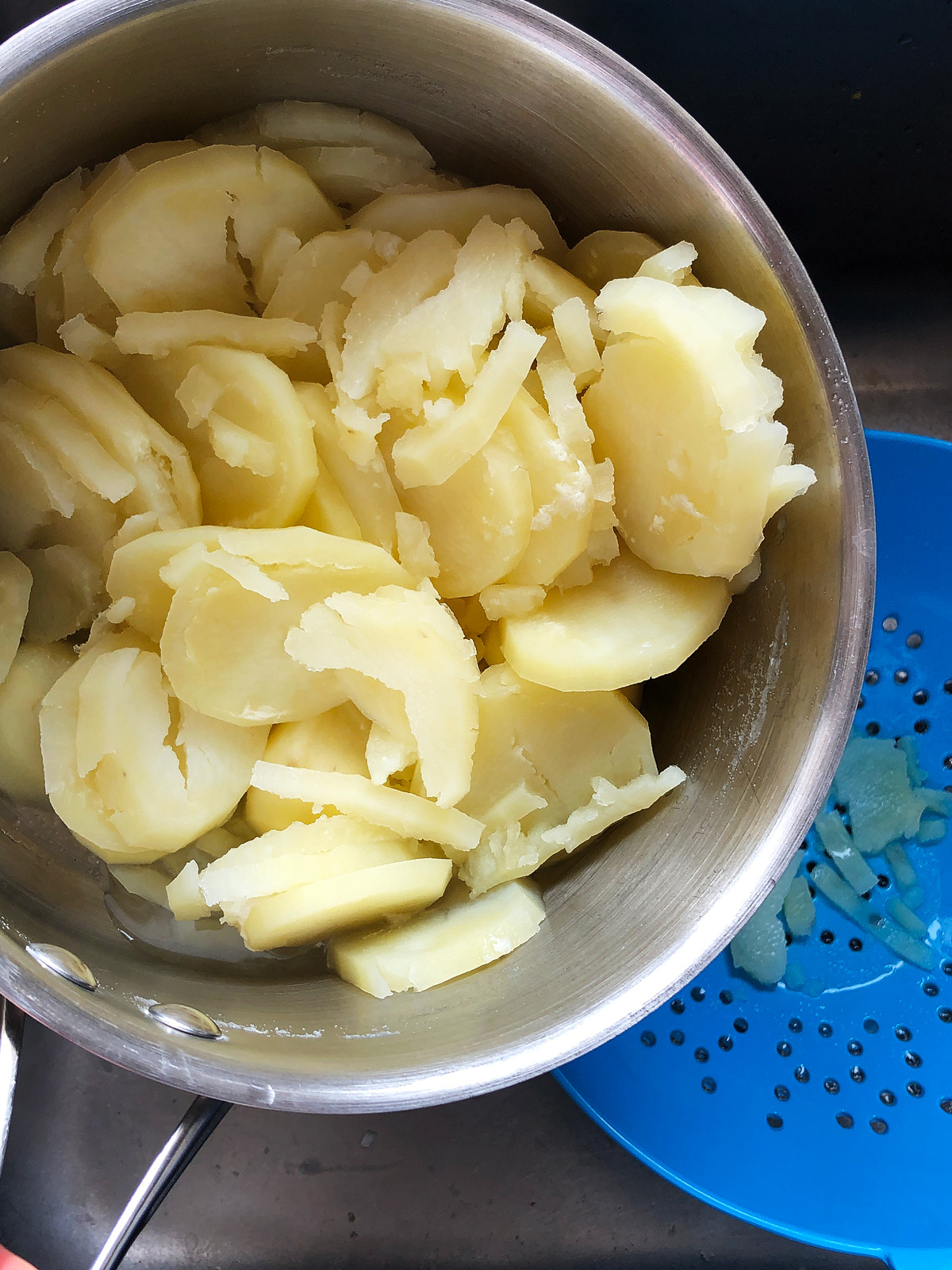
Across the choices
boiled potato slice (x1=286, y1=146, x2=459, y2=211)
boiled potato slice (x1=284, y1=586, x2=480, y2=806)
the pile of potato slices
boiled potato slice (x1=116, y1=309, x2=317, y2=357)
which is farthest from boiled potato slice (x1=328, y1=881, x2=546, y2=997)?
boiled potato slice (x1=286, y1=146, x2=459, y2=211)

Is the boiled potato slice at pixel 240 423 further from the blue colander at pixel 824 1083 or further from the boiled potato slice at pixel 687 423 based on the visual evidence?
the blue colander at pixel 824 1083

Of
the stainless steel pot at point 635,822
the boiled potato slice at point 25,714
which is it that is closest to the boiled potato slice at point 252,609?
the boiled potato slice at point 25,714

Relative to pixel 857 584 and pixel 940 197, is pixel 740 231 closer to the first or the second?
pixel 857 584

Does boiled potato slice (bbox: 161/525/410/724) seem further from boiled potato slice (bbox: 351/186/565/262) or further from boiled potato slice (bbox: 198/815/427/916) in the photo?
boiled potato slice (bbox: 351/186/565/262)

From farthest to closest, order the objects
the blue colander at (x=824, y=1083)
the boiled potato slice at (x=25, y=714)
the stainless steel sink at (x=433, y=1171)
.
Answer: the stainless steel sink at (x=433, y=1171) → the blue colander at (x=824, y=1083) → the boiled potato slice at (x=25, y=714)

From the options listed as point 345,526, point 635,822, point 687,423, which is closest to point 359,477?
point 345,526

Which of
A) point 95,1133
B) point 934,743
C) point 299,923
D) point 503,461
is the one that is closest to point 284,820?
point 299,923
